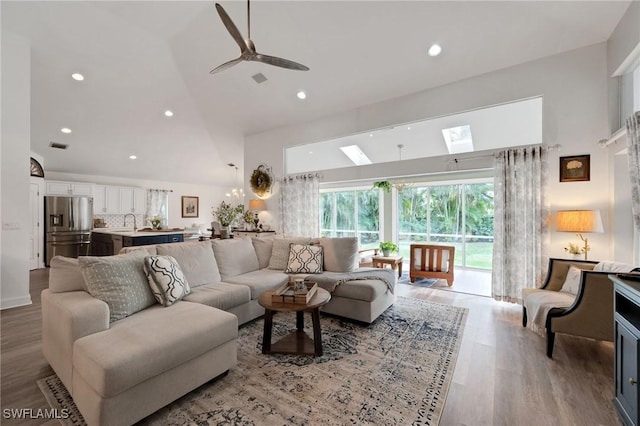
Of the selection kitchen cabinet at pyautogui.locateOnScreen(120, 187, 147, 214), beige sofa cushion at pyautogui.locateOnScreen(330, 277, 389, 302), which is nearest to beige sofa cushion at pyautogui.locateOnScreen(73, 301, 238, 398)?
beige sofa cushion at pyautogui.locateOnScreen(330, 277, 389, 302)

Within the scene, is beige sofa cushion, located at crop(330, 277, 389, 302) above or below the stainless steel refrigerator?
below

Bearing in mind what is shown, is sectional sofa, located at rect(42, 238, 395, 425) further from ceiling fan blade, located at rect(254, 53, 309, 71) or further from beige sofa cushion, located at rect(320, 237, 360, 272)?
ceiling fan blade, located at rect(254, 53, 309, 71)

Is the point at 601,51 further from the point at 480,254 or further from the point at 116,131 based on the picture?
the point at 116,131

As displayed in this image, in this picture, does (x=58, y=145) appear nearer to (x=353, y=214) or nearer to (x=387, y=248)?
(x=353, y=214)

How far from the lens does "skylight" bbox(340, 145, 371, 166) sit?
7.26 meters

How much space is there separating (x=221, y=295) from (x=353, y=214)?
20.3ft

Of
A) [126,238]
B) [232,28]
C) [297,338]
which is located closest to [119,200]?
[126,238]

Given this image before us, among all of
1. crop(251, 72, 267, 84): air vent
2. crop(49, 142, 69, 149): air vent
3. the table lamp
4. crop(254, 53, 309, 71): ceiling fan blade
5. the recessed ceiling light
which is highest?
crop(251, 72, 267, 84): air vent

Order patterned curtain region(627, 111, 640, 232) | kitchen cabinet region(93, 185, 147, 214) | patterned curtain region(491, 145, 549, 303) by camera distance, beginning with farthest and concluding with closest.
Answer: kitchen cabinet region(93, 185, 147, 214), patterned curtain region(491, 145, 549, 303), patterned curtain region(627, 111, 640, 232)

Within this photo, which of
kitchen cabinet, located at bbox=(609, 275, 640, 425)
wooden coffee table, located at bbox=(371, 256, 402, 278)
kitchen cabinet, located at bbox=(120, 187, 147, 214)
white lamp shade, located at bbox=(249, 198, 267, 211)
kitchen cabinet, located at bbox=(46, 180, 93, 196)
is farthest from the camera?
kitchen cabinet, located at bbox=(120, 187, 147, 214)

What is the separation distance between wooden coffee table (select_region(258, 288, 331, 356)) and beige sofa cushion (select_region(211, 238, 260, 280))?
1177mm

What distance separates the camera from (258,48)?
4.14 metres

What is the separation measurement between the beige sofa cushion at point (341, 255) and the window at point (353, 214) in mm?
3947

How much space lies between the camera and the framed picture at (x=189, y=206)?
985cm
